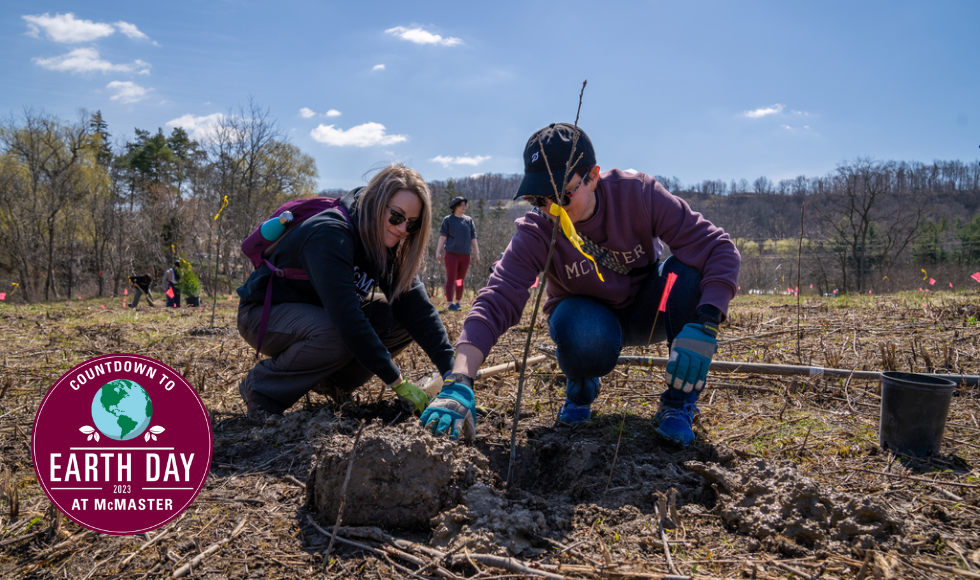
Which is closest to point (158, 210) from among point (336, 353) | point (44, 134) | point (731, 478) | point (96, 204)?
point (96, 204)

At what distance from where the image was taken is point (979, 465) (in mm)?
1969

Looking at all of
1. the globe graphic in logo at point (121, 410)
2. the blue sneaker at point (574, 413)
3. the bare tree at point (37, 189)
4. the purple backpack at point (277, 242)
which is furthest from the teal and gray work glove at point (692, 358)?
the bare tree at point (37, 189)

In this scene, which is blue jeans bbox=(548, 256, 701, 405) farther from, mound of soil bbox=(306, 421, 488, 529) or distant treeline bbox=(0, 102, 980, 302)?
distant treeline bbox=(0, 102, 980, 302)

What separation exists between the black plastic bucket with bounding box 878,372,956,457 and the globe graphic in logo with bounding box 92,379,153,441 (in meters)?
2.82

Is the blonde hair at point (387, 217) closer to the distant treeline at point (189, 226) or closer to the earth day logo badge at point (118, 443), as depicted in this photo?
the earth day logo badge at point (118, 443)

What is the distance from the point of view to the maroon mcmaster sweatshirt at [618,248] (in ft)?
7.34

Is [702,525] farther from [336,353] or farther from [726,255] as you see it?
[336,353]

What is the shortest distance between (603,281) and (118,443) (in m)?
1.95

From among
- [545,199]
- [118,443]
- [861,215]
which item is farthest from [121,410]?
[861,215]

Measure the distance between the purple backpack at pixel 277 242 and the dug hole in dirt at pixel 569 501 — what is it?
118 centimetres

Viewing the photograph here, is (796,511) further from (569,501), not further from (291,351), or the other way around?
(291,351)

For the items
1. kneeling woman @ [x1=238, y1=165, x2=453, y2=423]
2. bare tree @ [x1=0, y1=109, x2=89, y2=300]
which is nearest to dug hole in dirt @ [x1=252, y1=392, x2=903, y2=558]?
kneeling woman @ [x1=238, y1=165, x2=453, y2=423]

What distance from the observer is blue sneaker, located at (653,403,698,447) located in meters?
2.18

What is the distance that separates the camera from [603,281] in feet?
7.70
